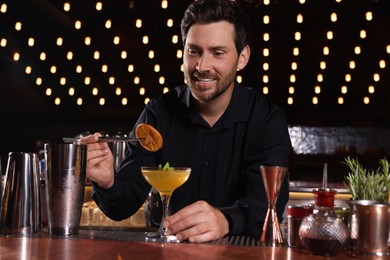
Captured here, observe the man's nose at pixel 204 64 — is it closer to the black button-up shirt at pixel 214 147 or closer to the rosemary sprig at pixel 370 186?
the black button-up shirt at pixel 214 147

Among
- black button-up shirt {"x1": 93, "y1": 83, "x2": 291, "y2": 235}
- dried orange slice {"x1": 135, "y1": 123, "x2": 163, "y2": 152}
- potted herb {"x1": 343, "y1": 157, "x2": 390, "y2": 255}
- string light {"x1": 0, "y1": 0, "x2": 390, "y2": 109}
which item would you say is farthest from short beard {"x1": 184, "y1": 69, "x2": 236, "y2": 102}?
string light {"x1": 0, "y1": 0, "x2": 390, "y2": 109}

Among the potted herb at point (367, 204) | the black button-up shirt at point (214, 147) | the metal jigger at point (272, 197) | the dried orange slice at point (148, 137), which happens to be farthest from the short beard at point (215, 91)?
the potted herb at point (367, 204)

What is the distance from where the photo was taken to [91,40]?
5176mm

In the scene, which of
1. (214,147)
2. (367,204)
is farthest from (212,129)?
(367,204)

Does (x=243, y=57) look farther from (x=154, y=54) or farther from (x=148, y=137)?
(x=154, y=54)

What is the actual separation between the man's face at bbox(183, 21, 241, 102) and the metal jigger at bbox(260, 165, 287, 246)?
0.76 m

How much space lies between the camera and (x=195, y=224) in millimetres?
1786

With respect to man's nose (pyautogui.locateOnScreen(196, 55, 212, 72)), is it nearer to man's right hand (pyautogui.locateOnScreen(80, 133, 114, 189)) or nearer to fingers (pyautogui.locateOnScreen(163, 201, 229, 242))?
man's right hand (pyautogui.locateOnScreen(80, 133, 114, 189))

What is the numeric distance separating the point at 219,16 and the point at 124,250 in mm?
1235

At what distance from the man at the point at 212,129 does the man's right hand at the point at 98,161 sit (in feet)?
0.21

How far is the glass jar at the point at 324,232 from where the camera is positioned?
61.6 inches

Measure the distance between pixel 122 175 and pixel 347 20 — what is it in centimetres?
292

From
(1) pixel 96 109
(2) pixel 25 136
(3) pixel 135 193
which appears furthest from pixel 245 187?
(2) pixel 25 136

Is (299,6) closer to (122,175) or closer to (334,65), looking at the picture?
(334,65)
